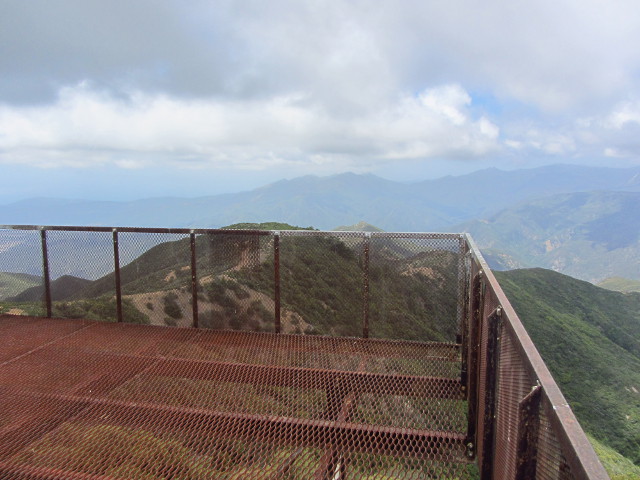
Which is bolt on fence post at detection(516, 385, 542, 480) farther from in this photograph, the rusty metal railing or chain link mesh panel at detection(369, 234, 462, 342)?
chain link mesh panel at detection(369, 234, 462, 342)

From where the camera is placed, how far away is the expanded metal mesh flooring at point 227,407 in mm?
2924

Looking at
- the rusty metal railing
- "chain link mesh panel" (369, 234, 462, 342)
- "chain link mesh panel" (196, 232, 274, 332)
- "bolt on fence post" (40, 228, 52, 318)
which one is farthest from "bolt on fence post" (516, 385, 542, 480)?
"bolt on fence post" (40, 228, 52, 318)

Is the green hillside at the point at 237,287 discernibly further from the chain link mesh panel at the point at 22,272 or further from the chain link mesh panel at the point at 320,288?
the chain link mesh panel at the point at 320,288

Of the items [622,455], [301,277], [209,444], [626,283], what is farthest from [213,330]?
[626,283]

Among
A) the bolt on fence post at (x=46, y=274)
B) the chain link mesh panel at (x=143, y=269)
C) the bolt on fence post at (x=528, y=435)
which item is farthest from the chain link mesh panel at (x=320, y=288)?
the bolt on fence post at (x=528, y=435)

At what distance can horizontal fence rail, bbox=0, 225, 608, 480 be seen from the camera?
1624 millimetres

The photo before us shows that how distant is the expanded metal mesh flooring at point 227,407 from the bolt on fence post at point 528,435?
1417 mm

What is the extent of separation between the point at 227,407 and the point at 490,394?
6.82 ft

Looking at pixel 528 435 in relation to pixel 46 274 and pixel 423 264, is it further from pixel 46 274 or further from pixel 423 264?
pixel 46 274

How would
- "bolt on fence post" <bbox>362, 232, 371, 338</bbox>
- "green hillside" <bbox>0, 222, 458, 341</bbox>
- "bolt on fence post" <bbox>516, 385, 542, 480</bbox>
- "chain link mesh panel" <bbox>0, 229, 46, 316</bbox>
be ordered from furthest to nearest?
"chain link mesh panel" <bbox>0, 229, 46, 316</bbox>
"green hillside" <bbox>0, 222, 458, 341</bbox>
"bolt on fence post" <bbox>362, 232, 371, 338</bbox>
"bolt on fence post" <bbox>516, 385, 542, 480</bbox>

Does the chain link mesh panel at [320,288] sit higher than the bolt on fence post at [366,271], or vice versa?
the bolt on fence post at [366,271]

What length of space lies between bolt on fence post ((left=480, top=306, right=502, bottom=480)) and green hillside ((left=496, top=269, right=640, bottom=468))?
3233 cm

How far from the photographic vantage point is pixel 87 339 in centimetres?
507

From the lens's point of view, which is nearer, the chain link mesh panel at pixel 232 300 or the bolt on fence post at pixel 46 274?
the chain link mesh panel at pixel 232 300
